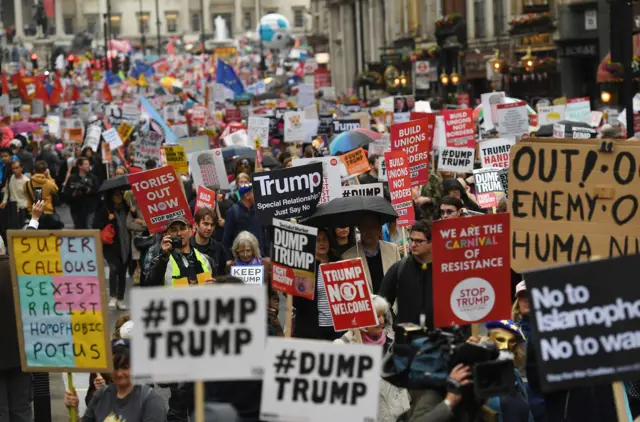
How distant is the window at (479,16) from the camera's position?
166ft

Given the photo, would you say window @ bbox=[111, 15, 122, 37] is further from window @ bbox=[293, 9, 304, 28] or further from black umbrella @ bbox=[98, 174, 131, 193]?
black umbrella @ bbox=[98, 174, 131, 193]

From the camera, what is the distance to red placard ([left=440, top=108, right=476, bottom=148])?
64.0 ft

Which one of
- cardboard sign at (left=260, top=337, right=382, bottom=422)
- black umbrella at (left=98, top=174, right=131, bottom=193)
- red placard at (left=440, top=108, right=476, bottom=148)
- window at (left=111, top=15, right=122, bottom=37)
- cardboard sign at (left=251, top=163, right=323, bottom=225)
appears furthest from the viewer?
window at (left=111, top=15, right=122, bottom=37)

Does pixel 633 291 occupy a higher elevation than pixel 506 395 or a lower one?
higher

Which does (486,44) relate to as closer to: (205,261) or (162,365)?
(205,261)

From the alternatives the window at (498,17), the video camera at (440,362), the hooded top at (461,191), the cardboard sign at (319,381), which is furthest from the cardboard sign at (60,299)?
the window at (498,17)

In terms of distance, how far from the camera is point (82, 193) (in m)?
20.7

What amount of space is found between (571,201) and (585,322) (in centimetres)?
192

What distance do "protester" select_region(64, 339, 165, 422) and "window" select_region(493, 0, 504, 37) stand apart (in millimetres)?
41396

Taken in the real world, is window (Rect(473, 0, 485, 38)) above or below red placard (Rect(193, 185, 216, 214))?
above

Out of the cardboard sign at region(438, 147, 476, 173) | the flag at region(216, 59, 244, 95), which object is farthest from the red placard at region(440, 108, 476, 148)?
the flag at region(216, 59, 244, 95)

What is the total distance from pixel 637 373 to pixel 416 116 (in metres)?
14.5

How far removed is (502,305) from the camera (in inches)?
314

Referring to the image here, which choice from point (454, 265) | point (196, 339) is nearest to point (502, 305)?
point (454, 265)
